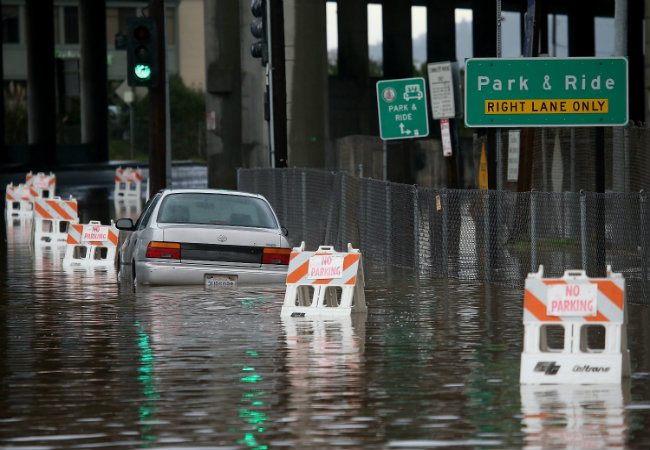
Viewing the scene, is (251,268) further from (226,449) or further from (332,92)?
(332,92)

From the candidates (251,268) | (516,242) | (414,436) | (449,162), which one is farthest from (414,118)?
(414,436)

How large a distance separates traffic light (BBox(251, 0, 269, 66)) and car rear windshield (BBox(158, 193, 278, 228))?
9.48 m

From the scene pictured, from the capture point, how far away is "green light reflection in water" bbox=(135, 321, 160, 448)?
8.90 m

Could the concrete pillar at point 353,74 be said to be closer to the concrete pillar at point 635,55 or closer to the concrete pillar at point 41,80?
the concrete pillar at point 635,55

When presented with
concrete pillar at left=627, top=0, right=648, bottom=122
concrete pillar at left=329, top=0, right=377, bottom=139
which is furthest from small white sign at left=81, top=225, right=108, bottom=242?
concrete pillar at left=329, top=0, right=377, bottom=139

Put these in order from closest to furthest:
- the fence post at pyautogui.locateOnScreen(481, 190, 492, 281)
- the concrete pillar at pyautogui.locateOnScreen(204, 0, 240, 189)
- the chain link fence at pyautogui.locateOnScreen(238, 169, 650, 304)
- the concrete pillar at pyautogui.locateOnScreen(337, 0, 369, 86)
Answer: the chain link fence at pyautogui.locateOnScreen(238, 169, 650, 304)
the fence post at pyautogui.locateOnScreen(481, 190, 492, 281)
the concrete pillar at pyautogui.locateOnScreen(204, 0, 240, 189)
the concrete pillar at pyautogui.locateOnScreen(337, 0, 369, 86)

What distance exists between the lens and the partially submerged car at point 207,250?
17.8 metres

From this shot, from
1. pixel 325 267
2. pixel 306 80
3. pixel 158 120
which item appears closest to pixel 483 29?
pixel 306 80

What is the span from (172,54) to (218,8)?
65187 millimetres

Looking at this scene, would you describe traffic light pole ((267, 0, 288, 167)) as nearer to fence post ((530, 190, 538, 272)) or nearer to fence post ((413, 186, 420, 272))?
fence post ((413, 186, 420, 272))

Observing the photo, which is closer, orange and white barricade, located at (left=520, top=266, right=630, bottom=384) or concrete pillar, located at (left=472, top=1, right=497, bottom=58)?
orange and white barricade, located at (left=520, top=266, right=630, bottom=384)

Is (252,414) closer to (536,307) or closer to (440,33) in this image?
(536,307)

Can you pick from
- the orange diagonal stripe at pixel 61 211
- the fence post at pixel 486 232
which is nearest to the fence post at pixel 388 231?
the fence post at pixel 486 232

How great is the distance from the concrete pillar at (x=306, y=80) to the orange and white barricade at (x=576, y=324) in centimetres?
2492
